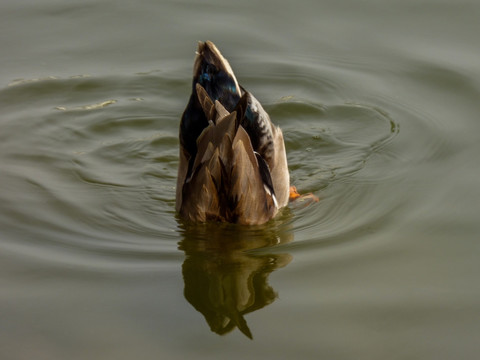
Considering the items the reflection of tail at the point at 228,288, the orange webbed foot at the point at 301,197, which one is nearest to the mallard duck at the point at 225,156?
the orange webbed foot at the point at 301,197

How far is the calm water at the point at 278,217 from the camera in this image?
5129mm

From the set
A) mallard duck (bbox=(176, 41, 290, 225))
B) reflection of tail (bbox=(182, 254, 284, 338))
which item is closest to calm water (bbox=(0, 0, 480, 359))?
reflection of tail (bbox=(182, 254, 284, 338))

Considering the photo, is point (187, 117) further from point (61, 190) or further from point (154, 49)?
point (154, 49)

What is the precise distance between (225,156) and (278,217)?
31.0 inches

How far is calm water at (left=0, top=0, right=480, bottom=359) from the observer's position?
5129 millimetres

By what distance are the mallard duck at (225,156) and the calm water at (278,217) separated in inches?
7.2

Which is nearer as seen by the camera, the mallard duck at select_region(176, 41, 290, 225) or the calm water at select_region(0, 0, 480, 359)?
the calm water at select_region(0, 0, 480, 359)

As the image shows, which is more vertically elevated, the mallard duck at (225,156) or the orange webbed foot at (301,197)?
the mallard duck at (225,156)

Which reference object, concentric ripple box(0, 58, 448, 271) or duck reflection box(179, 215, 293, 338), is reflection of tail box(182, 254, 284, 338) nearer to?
duck reflection box(179, 215, 293, 338)

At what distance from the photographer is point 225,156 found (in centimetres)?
627

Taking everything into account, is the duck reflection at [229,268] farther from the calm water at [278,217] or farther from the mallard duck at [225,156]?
the mallard duck at [225,156]

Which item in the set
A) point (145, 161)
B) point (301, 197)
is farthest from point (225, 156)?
point (145, 161)

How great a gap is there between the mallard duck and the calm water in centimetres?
18

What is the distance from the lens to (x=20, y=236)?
244 inches
